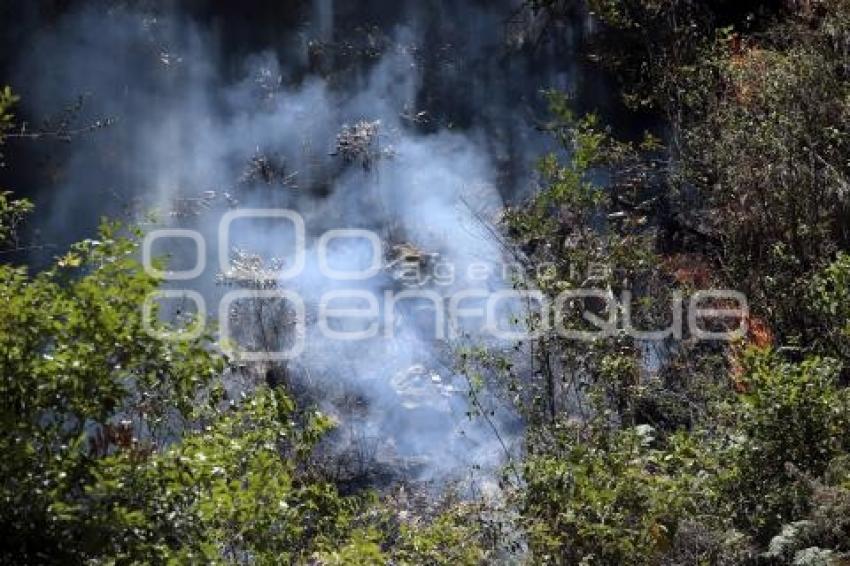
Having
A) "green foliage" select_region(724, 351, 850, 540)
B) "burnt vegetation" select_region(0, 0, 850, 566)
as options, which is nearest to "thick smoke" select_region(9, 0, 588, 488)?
"burnt vegetation" select_region(0, 0, 850, 566)

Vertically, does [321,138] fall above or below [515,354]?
above

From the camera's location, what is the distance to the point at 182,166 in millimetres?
14336

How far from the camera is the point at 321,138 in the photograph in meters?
14.6

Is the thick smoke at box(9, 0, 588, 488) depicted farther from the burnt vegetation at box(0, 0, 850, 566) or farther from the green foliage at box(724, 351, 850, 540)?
the green foliage at box(724, 351, 850, 540)

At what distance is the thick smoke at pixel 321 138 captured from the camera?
1287cm

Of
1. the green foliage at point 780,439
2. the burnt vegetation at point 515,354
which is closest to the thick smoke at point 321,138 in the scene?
the burnt vegetation at point 515,354

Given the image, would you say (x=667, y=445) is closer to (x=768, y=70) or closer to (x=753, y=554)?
(x=753, y=554)

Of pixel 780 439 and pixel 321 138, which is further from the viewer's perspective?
pixel 321 138

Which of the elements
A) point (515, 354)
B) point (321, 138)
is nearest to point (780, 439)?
point (515, 354)

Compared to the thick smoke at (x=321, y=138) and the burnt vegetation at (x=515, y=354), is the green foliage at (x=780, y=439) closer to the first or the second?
the burnt vegetation at (x=515, y=354)

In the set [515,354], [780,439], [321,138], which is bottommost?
[780,439]

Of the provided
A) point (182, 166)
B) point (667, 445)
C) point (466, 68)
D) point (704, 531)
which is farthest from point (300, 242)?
point (704, 531)

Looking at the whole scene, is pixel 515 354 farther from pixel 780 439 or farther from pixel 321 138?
pixel 780 439

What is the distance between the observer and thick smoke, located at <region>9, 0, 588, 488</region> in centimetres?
1287
